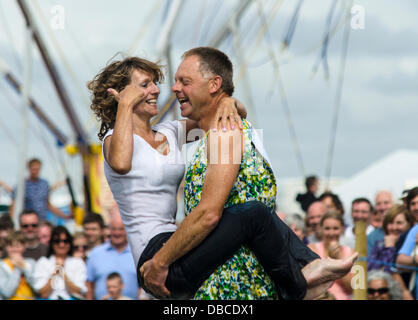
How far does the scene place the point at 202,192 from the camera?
133 inches

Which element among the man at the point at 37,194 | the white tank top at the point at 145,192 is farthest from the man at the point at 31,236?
the white tank top at the point at 145,192

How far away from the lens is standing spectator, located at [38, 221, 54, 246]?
28.7ft

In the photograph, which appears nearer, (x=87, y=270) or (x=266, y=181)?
(x=266, y=181)

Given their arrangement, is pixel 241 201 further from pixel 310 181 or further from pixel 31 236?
pixel 310 181

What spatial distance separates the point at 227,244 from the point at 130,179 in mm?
585

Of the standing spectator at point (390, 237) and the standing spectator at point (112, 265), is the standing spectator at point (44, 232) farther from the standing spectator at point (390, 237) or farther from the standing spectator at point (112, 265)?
the standing spectator at point (390, 237)

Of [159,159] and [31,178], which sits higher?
[31,178]

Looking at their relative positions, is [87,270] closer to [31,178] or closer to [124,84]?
[124,84]

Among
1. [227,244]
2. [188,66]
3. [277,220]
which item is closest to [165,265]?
[227,244]

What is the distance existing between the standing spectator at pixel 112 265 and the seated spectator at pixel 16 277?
57 centimetres

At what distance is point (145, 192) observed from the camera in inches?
147

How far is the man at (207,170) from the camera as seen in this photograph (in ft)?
11.0

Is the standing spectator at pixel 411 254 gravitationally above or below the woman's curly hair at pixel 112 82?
below
